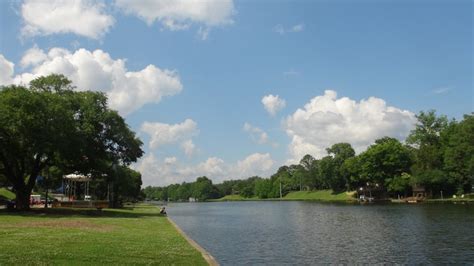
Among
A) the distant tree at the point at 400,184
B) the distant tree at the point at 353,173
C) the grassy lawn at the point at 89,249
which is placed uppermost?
the distant tree at the point at 353,173

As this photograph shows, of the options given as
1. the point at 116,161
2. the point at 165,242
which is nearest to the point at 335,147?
the point at 116,161

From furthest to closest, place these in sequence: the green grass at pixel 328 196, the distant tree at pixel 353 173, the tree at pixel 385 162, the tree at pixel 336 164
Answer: the tree at pixel 336 164 → the green grass at pixel 328 196 → the distant tree at pixel 353 173 → the tree at pixel 385 162

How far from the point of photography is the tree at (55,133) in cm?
4244

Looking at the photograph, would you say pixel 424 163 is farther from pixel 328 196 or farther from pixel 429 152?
pixel 328 196

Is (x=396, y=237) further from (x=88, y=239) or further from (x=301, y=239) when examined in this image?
(x=88, y=239)

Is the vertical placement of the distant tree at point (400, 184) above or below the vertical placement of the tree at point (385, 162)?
below

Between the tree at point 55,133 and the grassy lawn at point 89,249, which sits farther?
the tree at point 55,133

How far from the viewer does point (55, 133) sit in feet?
142

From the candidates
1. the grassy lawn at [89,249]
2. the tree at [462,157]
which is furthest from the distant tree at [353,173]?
the grassy lawn at [89,249]

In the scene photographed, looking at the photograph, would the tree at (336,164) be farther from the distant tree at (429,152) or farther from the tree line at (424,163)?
the distant tree at (429,152)

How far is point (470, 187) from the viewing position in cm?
11088

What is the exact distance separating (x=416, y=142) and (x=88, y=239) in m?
122

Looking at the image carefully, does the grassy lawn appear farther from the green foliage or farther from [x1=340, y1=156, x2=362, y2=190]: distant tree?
the green foliage

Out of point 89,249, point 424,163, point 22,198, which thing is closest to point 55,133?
point 22,198
